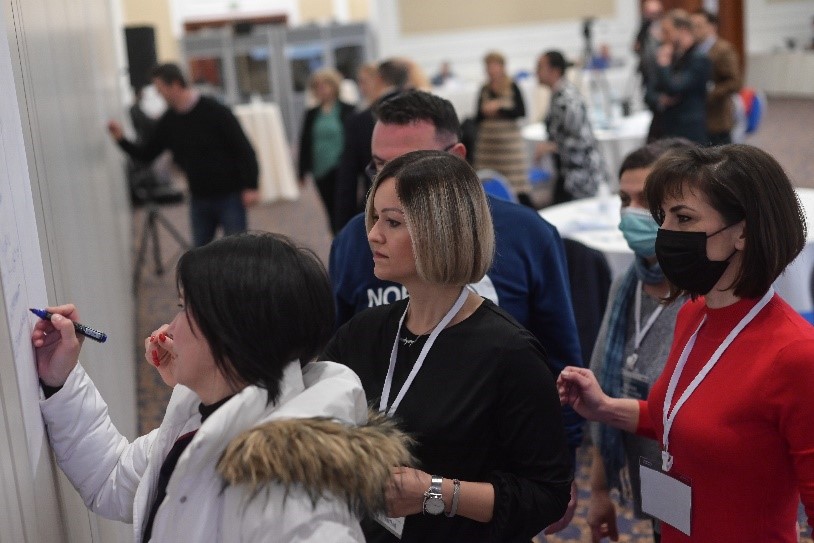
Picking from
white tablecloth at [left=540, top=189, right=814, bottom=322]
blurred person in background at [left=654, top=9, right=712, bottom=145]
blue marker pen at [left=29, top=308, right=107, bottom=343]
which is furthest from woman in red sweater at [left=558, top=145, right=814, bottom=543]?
blurred person in background at [left=654, top=9, right=712, bottom=145]

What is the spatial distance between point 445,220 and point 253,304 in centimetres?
46

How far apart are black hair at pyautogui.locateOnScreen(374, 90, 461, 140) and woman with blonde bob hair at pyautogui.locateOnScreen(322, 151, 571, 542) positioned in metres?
0.55

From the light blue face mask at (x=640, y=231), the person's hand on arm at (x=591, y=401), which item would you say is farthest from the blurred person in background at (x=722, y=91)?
the person's hand on arm at (x=591, y=401)

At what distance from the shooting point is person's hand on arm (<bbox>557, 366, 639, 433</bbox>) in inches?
76.0

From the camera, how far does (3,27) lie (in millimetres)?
1425

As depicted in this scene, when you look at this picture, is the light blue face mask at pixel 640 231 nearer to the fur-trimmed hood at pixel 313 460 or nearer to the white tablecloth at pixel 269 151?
the fur-trimmed hood at pixel 313 460

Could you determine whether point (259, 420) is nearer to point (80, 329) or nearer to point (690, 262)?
point (80, 329)

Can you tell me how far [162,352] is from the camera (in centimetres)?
163

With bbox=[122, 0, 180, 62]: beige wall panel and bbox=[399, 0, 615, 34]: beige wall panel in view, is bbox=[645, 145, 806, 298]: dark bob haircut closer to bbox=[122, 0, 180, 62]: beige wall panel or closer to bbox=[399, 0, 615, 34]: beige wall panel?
bbox=[399, 0, 615, 34]: beige wall panel

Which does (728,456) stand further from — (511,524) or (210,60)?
(210,60)

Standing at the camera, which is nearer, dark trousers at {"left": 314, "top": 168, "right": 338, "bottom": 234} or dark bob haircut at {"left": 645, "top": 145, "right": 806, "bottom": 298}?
dark bob haircut at {"left": 645, "top": 145, "right": 806, "bottom": 298}

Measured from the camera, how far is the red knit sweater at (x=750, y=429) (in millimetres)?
1551

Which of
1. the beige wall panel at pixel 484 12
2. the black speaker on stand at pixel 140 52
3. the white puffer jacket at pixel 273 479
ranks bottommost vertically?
the white puffer jacket at pixel 273 479

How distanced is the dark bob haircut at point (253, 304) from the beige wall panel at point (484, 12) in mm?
14333
